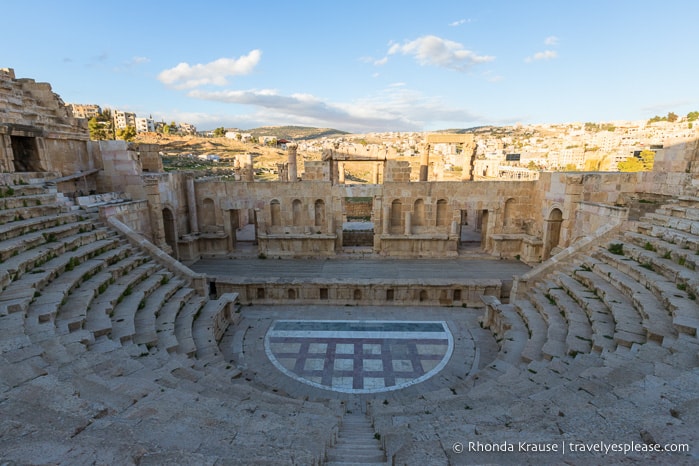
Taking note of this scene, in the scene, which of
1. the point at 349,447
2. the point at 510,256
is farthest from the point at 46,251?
the point at 510,256

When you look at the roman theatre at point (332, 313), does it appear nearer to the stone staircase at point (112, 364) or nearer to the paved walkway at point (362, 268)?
the stone staircase at point (112, 364)

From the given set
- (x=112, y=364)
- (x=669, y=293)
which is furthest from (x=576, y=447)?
(x=112, y=364)

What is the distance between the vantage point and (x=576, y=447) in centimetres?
326

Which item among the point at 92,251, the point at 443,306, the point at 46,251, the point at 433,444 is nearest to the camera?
the point at 433,444

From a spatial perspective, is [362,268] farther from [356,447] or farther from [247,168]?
[247,168]

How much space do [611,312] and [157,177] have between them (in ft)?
51.2

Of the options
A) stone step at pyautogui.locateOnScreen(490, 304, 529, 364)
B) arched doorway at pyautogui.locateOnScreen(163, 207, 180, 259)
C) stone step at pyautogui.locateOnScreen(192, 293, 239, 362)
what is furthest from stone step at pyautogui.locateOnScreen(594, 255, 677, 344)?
arched doorway at pyautogui.locateOnScreen(163, 207, 180, 259)

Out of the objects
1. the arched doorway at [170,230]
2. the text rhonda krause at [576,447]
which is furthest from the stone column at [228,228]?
the text rhonda krause at [576,447]

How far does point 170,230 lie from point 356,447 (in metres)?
13.4

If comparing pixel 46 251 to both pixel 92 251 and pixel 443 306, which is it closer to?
pixel 92 251

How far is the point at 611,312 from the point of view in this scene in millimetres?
7828

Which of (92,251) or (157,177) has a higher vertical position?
(157,177)

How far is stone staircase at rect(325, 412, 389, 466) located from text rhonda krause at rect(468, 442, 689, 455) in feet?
4.12

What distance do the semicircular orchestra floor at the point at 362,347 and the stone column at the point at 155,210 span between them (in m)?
4.84
